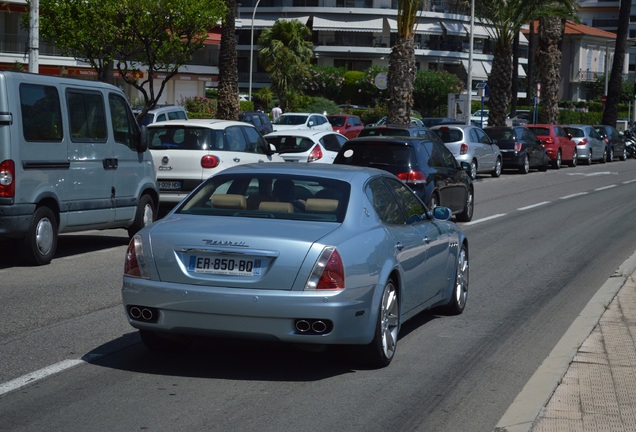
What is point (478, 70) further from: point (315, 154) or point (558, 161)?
point (315, 154)

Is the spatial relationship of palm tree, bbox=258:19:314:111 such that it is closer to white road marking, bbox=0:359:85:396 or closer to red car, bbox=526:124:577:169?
red car, bbox=526:124:577:169

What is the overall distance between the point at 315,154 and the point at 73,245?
10.6 meters

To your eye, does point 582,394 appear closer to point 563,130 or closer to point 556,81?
point 563,130

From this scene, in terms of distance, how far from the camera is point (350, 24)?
310ft

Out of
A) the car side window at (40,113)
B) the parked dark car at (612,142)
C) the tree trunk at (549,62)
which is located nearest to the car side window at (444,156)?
the car side window at (40,113)

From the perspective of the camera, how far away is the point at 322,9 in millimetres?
94688

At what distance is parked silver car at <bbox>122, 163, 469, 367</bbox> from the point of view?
24.0 ft

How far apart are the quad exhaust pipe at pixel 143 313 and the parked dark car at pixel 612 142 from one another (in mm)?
44578

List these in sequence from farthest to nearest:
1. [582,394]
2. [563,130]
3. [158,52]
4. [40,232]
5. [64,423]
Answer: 1. [563,130]
2. [158,52]
3. [40,232]
4. [582,394]
5. [64,423]

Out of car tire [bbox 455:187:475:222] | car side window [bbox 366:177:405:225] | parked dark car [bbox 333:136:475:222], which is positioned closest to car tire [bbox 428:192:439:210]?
parked dark car [bbox 333:136:475:222]

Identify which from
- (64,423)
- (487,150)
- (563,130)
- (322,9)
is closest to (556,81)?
(563,130)

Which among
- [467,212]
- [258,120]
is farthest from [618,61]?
[467,212]

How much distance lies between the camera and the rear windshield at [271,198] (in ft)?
26.3

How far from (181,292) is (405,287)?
1.92m
